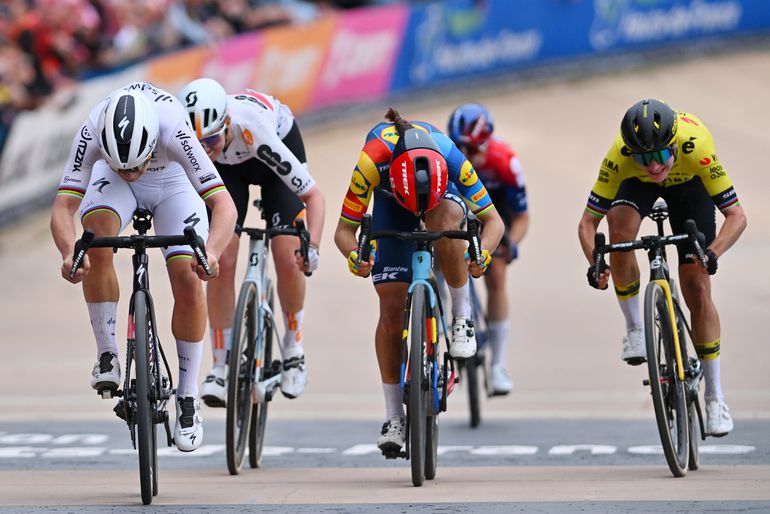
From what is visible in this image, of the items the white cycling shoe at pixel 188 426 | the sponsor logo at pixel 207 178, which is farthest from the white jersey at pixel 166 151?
the white cycling shoe at pixel 188 426

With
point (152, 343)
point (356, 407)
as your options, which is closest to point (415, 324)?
point (152, 343)

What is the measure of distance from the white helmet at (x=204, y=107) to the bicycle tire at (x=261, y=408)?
1100mm

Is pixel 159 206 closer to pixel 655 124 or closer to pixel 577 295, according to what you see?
pixel 655 124

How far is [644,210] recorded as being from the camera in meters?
7.66

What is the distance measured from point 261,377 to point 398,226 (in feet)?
4.02

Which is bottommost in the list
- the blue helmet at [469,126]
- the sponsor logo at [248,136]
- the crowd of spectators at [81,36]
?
the sponsor logo at [248,136]

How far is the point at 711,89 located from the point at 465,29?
192 inches

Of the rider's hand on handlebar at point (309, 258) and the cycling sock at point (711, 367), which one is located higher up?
the rider's hand on handlebar at point (309, 258)

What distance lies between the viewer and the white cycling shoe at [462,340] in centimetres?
727

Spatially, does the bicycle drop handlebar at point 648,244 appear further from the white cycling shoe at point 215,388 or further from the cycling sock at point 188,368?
the white cycling shoe at point 215,388

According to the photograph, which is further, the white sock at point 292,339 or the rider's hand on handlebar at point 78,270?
the white sock at point 292,339

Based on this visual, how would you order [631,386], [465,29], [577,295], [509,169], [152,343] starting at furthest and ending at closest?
1. [465,29]
2. [577,295]
3. [631,386]
4. [509,169]
5. [152,343]

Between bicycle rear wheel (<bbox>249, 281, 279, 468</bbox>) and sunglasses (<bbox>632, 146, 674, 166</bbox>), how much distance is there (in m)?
2.14

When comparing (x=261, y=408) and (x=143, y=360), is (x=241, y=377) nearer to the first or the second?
(x=261, y=408)
